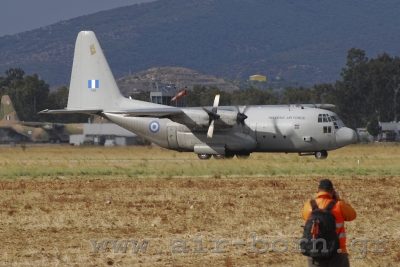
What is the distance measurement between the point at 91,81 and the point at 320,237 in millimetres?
34860

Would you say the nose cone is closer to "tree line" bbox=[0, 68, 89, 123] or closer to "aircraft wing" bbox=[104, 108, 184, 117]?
"aircraft wing" bbox=[104, 108, 184, 117]

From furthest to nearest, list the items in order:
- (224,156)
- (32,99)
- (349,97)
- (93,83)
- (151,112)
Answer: (32,99)
(349,97)
(93,83)
(224,156)
(151,112)

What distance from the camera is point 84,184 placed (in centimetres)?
2662

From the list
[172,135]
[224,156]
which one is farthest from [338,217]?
[172,135]

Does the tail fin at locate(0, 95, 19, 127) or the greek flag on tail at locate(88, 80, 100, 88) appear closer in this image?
the greek flag on tail at locate(88, 80, 100, 88)

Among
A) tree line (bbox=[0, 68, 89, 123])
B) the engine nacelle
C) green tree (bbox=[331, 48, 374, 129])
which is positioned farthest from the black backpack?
green tree (bbox=[331, 48, 374, 129])

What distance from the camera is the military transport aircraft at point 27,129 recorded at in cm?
7094

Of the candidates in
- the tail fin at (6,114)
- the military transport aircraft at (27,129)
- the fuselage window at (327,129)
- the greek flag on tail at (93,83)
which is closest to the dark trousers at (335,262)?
the fuselage window at (327,129)

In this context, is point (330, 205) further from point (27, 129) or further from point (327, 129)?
point (27, 129)

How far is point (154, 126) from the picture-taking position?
41594 millimetres

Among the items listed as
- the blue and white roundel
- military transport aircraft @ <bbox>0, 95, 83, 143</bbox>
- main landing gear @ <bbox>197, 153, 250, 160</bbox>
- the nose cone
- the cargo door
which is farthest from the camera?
military transport aircraft @ <bbox>0, 95, 83, 143</bbox>

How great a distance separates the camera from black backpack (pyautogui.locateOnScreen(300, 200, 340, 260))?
32.0 feet

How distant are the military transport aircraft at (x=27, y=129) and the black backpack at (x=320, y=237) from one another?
62030 mm

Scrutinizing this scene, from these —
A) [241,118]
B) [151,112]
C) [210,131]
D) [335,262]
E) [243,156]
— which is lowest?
[335,262]
